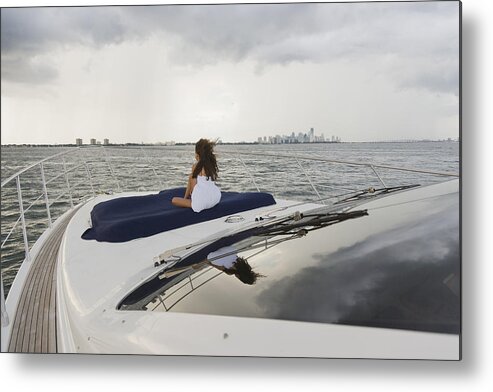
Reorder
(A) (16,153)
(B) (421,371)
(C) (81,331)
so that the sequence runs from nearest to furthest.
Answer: (C) (81,331) → (B) (421,371) → (A) (16,153)

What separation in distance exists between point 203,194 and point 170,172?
0.60 feet

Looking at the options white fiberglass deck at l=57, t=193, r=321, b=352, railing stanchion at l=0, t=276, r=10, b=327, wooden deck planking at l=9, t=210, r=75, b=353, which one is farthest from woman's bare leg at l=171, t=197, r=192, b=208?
railing stanchion at l=0, t=276, r=10, b=327

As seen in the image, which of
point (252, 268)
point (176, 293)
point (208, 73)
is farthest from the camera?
point (208, 73)

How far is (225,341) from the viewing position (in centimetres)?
155

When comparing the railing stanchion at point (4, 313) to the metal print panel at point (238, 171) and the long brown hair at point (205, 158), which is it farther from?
the long brown hair at point (205, 158)

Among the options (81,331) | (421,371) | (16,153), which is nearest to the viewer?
(81,331)

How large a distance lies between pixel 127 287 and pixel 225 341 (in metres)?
0.43

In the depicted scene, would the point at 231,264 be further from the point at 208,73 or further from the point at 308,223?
the point at 208,73

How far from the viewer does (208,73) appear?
177 cm

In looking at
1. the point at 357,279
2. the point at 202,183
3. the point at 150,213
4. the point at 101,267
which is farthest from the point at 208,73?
the point at 357,279

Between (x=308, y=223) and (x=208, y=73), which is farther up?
(x=208, y=73)

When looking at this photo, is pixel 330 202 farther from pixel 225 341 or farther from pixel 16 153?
pixel 16 153

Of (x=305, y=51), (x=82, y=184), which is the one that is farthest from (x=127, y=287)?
(x=305, y=51)

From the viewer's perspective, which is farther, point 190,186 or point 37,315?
point 190,186
